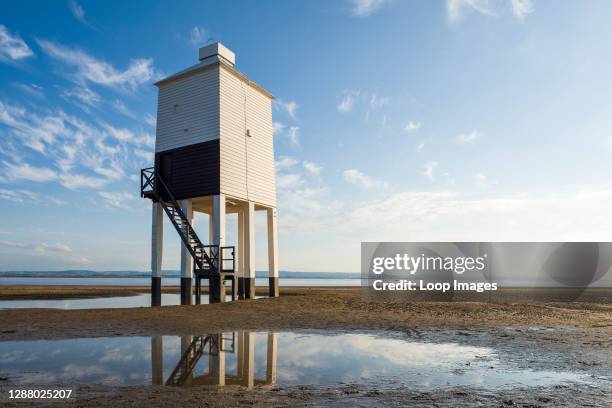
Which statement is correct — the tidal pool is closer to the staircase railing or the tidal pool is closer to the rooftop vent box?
the staircase railing

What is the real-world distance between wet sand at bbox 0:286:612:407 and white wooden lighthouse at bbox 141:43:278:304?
3.98 metres

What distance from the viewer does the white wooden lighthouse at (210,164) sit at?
75.4 feet

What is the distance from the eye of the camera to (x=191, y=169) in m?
23.8

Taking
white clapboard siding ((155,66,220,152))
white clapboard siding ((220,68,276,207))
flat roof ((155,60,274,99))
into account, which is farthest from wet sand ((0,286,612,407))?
flat roof ((155,60,274,99))

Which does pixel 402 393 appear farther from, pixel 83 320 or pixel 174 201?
pixel 174 201

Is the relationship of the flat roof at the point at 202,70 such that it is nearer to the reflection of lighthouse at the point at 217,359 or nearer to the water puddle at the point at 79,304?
the water puddle at the point at 79,304

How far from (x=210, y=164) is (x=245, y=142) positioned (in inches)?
→ 112

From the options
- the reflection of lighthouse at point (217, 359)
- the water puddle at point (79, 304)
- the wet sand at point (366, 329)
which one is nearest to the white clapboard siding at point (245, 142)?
the wet sand at point (366, 329)

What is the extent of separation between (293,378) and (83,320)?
10.3 metres

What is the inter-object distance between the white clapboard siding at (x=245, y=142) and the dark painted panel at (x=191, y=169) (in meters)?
0.45

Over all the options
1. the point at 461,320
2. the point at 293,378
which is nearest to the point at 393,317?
the point at 461,320

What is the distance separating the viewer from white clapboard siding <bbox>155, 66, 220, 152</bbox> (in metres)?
23.7

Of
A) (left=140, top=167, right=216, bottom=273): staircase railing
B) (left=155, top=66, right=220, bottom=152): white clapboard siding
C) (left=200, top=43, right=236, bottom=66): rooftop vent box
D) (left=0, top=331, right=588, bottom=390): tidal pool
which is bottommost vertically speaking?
(left=0, top=331, right=588, bottom=390): tidal pool

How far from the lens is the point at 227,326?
14.0 metres
